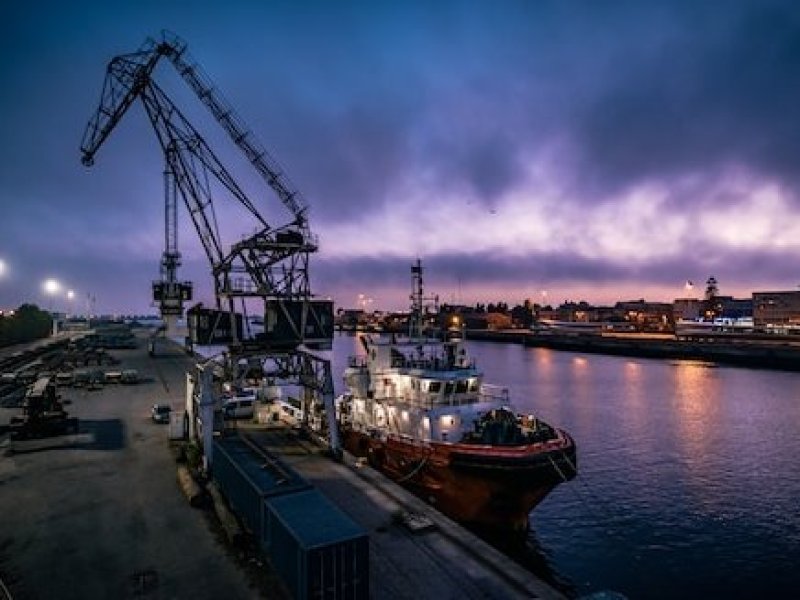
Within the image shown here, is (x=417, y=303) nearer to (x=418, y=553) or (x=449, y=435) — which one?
(x=449, y=435)

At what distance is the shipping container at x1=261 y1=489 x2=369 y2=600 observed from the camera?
12.0 m

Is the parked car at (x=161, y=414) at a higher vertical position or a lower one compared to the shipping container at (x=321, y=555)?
lower

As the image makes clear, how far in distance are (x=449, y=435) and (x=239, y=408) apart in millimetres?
15539

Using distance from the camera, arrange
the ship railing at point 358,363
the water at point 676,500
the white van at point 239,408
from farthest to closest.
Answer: the ship railing at point 358,363
the white van at point 239,408
the water at point 676,500

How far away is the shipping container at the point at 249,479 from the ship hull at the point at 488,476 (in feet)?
33.1

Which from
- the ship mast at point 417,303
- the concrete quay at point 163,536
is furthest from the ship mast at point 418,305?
the concrete quay at point 163,536

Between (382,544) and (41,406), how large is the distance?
2700 centimetres

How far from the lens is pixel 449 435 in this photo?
29.2 m

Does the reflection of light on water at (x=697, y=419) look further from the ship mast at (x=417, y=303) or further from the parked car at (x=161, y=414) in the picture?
the parked car at (x=161, y=414)

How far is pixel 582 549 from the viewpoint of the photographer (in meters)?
26.2

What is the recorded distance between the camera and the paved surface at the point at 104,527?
14.7m

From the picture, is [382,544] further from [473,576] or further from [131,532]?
[131,532]

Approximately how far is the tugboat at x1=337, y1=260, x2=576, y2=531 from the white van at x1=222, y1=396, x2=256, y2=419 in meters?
6.55

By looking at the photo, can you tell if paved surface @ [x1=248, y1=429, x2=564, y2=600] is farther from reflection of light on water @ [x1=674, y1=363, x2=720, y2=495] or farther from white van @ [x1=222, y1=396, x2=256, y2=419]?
reflection of light on water @ [x1=674, y1=363, x2=720, y2=495]
